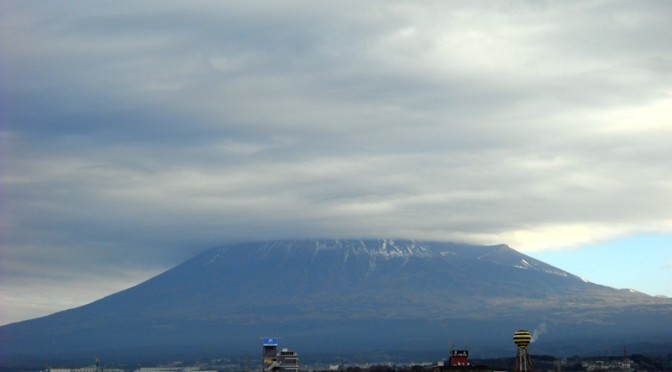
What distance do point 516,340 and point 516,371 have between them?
3233 mm

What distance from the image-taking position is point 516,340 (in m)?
143

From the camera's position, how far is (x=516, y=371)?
14400 cm

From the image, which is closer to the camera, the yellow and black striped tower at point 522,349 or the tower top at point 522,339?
the yellow and black striped tower at point 522,349

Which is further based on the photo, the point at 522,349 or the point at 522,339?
the point at 522,349

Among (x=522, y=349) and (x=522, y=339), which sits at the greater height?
(x=522, y=339)

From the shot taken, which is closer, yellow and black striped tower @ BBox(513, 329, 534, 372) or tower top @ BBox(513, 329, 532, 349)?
yellow and black striped tower @ BBox(513, 329, 534, 372)
